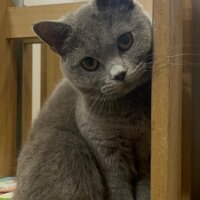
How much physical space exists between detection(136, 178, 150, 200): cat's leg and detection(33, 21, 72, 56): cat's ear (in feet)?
1.37

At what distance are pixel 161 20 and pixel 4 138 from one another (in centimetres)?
109

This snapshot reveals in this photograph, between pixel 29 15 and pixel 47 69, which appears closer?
pixel 29 15

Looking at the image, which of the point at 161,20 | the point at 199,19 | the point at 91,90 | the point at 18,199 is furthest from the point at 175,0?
the point at 18,199

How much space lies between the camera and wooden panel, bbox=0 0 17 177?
5.24ft

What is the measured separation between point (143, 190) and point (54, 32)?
485mm

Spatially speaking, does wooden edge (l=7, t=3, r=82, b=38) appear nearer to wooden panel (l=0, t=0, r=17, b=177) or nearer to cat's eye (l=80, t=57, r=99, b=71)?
wooden panel (l=0, t=0, r=17, b=177)

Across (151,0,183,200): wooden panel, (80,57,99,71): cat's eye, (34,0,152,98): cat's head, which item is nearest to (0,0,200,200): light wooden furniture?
(151,0,183,200): wooden panel

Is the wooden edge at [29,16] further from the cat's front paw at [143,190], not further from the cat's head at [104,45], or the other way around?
the cat's front paw at [143,190]

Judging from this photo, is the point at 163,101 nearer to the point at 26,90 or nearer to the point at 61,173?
the point at 61,173

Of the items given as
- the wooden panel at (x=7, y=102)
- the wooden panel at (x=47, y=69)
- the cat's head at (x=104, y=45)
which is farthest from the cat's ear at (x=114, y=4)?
the wooden panel at (x=47, y=69)

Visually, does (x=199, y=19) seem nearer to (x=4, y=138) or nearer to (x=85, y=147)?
(x=85, y=147)

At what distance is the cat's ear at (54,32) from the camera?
1.02 metres

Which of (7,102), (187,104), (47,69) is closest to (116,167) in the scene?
(187,104)

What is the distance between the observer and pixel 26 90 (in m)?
1.72
